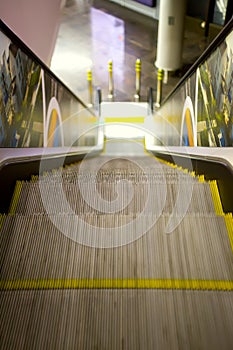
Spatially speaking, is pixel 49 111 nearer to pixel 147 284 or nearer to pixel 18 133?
pixel 18 133

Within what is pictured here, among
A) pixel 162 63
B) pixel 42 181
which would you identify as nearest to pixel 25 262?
pixel 42 181

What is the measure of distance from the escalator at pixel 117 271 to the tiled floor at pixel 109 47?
259 inches

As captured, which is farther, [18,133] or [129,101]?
[129,101]

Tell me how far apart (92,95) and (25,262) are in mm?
7172

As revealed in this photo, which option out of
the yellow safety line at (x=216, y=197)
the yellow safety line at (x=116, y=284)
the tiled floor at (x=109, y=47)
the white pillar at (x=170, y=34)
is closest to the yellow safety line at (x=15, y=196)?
the yellow safety line at (x=116, y=284)

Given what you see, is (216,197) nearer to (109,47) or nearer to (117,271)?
(117,271)

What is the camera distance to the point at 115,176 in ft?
10.7

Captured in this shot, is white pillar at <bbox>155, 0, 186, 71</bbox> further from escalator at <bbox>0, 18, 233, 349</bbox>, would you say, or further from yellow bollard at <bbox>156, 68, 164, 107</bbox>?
escalator at <bbox>0, 18, 233, 349</bbox>

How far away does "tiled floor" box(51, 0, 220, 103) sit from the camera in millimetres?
9258

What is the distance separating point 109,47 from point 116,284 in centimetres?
907

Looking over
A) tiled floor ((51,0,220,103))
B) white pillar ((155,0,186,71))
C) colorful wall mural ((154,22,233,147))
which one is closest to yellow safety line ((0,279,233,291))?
colorful wall mural ((154,22,233,147))

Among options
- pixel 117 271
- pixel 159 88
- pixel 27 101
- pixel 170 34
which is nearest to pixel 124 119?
pixel 159 88

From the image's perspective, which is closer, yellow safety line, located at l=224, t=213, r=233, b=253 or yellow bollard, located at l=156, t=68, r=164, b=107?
yellow safety line, located at l=224, t=213, r=233, b=253

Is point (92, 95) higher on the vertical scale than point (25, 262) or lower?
lower
